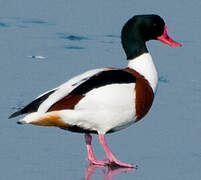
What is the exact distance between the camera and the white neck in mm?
6777

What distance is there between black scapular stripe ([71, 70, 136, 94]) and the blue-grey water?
0.45 meters

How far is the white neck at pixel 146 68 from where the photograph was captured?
6777 mm

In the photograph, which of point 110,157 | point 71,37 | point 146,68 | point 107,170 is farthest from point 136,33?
point 71,37

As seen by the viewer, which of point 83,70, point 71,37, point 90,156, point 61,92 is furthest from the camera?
point 71,37

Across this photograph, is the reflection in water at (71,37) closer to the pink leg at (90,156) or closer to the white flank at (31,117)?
the pink leg at (90,156)

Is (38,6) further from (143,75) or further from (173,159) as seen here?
(173,159)

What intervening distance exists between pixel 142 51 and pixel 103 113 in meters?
0.93

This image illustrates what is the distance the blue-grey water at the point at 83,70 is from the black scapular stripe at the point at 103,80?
17.5 inches

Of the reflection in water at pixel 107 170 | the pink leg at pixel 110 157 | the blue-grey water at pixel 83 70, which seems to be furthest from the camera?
the pink leg at pixel 110 157

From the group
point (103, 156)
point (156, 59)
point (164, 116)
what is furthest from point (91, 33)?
point (103, 156)

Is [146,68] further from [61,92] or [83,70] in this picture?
[83,70]

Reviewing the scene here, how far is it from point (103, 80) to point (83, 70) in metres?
2.42

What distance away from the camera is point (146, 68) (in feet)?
22.5

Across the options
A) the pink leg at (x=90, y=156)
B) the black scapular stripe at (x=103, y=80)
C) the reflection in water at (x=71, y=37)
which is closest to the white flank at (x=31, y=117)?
the black scapular stripe at (x=103, y=80)
